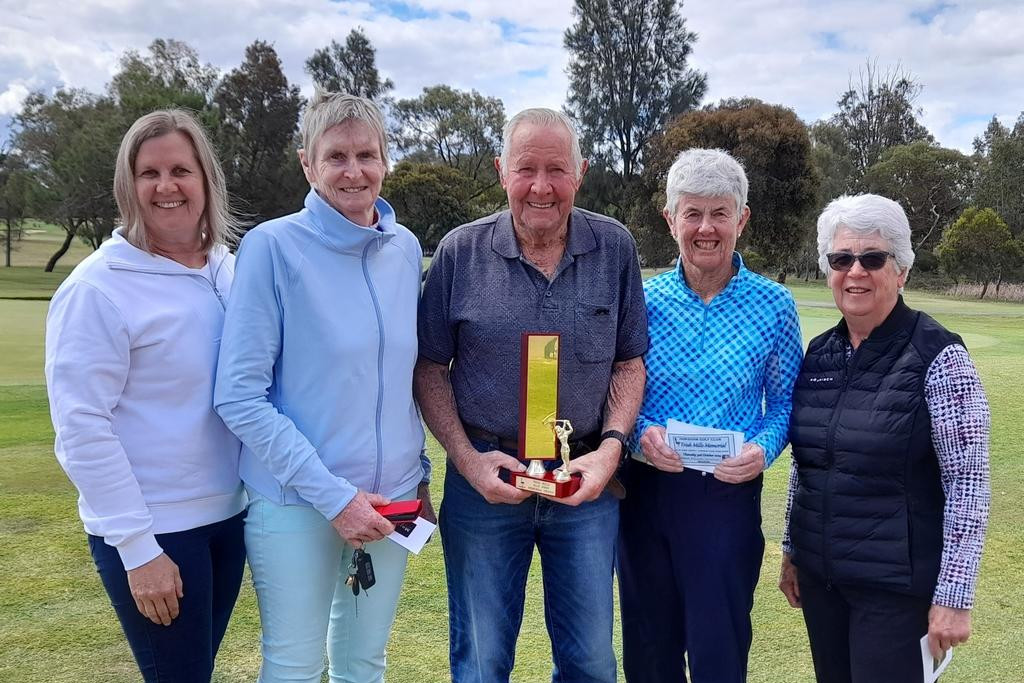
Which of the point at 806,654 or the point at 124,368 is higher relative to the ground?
the point at 124,368

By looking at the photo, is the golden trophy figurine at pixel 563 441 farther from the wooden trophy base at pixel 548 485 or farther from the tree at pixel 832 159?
the tree at pixel 832 159

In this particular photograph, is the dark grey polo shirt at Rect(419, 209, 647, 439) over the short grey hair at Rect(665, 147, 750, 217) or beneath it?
beneath

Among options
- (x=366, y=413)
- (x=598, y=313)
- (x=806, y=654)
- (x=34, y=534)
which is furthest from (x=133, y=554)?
(x=34, y=534)

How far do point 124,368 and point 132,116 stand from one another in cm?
3569

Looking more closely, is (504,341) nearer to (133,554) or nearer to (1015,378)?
(133,554)

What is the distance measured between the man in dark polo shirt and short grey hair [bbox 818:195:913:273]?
2.15 ft

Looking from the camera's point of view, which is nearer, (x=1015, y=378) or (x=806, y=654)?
(x=806, y=654)

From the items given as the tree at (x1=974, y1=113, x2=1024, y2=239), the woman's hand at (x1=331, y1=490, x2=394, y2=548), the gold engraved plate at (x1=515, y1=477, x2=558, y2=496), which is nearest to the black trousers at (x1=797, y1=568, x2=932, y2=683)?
the gold engraved plate at (x1=515, y1=477, x2=558, y2=496)

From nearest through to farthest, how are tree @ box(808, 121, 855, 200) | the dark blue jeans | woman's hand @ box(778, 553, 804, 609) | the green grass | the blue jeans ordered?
A: the dark blue jeans < the blue jeans < woman's hand @ box(778, 553, 804, 609) < the green grass < tree @ box(808, 121, 855, 200)

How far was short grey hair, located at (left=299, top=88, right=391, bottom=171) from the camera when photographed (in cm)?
222

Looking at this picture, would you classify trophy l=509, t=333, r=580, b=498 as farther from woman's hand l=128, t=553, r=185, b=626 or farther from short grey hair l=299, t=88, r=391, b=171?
woman's hand l=128, t=553, r=185, b=626

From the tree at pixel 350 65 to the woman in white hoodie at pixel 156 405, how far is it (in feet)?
142

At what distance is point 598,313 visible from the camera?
2465 millimetres

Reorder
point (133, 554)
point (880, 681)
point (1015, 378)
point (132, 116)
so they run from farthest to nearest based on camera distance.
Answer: point (132, 116)
point (1015, 378)
point (880, 681)
point (133, 554)
